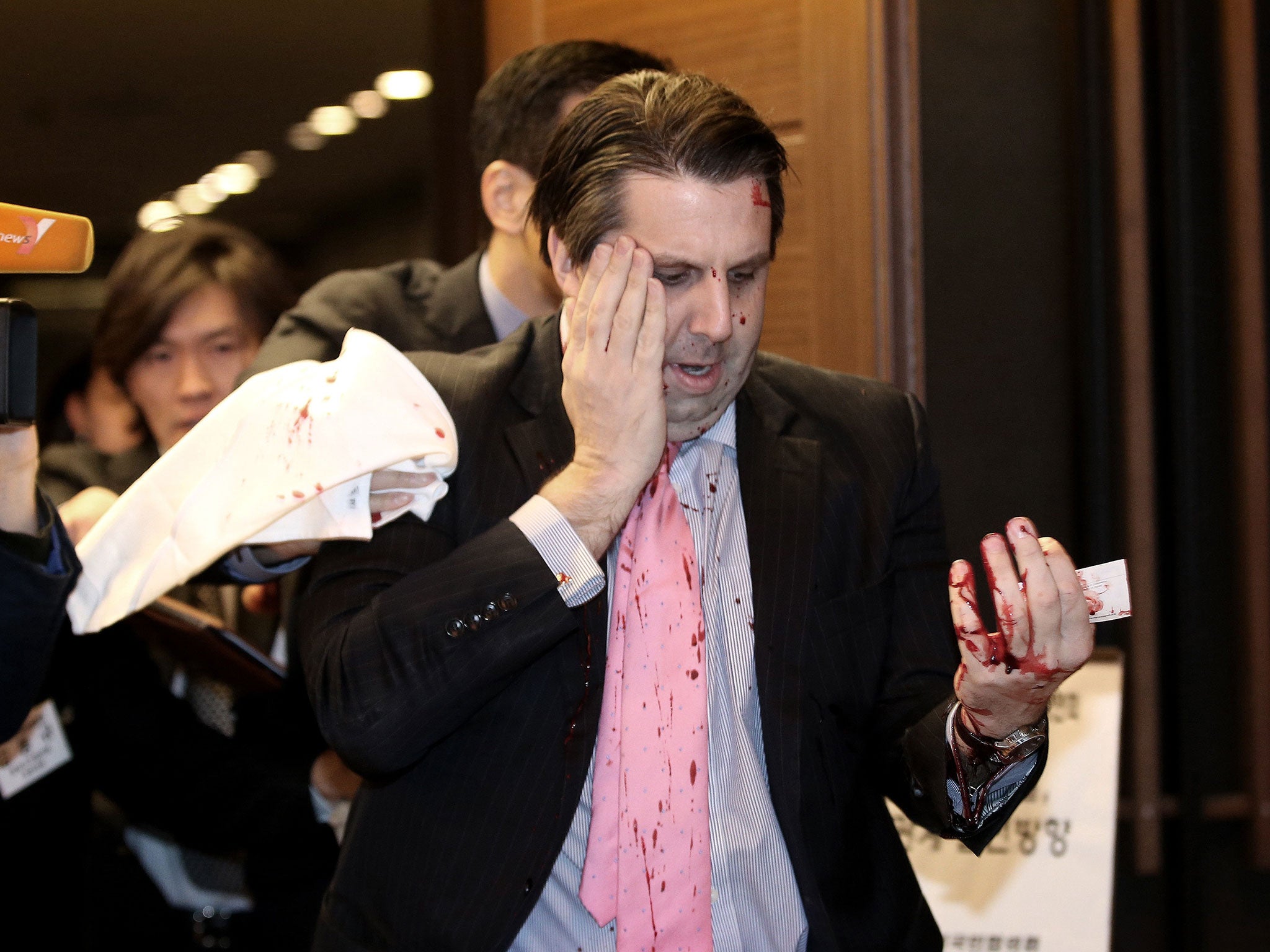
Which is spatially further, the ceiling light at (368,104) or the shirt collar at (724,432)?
the ceiling light at (368,104)

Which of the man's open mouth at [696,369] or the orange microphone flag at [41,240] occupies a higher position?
the orange microphone flag at [41,240]

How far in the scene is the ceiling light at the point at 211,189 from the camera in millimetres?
4098

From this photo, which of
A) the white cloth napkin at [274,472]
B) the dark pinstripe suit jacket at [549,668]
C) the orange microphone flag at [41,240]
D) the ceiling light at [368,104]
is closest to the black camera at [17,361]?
the orange microphone flag at [41,240]

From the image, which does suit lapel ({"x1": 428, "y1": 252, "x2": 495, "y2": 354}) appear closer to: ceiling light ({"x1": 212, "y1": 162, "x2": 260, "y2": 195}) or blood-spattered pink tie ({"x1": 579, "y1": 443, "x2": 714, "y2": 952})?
blood-spattered pink tie ({"x1": 579, "y1": 443, "x2": 714, "y2": 952})

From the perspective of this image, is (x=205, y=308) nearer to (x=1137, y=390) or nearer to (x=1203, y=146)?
(x=1137, y=390)

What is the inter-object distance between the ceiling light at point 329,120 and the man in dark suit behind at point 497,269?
2.02 m

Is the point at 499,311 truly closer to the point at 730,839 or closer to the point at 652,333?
the point at 652,333

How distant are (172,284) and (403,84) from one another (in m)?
1.54

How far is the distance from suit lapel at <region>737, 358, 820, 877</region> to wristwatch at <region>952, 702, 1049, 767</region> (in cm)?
19

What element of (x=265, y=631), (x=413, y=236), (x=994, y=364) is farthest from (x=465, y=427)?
(x=413, y=236)

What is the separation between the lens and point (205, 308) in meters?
2.52

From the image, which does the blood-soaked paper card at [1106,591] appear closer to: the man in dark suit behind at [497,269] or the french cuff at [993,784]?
the french cuff at [993,784]

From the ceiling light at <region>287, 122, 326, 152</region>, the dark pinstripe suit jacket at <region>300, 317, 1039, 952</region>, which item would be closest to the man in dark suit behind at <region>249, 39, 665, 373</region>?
the dark pinstripe suit jacket at <region>300, 317, 1039, 952</region>

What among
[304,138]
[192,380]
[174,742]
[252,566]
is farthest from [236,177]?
[252,566]
